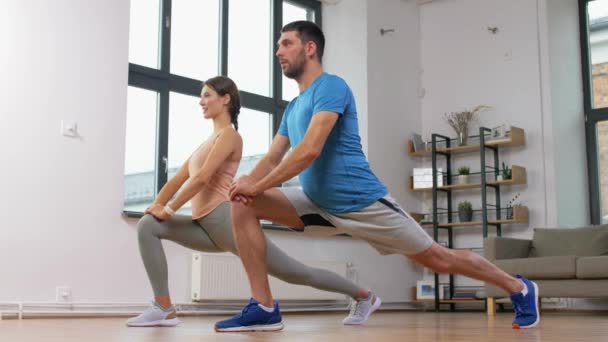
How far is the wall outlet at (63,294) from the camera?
4.85 m

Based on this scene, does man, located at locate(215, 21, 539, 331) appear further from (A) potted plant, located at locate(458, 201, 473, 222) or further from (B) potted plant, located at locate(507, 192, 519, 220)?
(A) potted plant, located at locate(458, 201, 473, 222)

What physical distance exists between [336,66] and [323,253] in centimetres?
187

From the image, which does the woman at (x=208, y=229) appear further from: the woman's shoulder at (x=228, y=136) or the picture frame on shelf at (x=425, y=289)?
the picture frame on shelf at (x=425, y=289)

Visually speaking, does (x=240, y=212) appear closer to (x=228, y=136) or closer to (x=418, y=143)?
(x=228, y=136)

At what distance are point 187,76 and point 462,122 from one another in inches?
108

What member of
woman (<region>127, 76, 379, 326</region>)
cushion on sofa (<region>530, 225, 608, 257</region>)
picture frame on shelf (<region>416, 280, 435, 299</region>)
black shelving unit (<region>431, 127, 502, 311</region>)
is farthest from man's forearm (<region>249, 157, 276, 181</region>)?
picture frame on shelf (<region>416, 280, 435, 299</region>)

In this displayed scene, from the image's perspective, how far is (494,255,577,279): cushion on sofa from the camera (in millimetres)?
5633

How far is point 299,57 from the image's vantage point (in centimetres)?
297

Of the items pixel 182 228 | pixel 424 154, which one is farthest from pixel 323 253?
pixel 182 228

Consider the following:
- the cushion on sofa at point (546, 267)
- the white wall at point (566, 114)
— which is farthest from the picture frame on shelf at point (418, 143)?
the cushion on sofa at point (546, 267)

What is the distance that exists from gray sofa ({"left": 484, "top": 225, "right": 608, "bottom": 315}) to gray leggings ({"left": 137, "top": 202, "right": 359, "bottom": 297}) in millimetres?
2695

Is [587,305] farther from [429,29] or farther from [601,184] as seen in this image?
[429,29]

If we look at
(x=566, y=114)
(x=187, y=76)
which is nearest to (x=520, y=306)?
(x=187, y=76)

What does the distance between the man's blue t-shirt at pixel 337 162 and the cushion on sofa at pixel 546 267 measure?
130 inches
